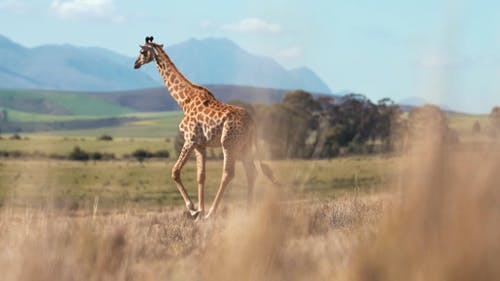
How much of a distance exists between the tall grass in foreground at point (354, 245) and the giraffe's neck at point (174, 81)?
821 cm

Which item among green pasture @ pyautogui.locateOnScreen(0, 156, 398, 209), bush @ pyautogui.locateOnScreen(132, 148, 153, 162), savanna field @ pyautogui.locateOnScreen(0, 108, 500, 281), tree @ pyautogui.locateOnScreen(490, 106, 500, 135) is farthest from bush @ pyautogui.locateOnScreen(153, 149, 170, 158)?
tree @ pyautogui.locateOnScreen(490, 106, 500, 135)

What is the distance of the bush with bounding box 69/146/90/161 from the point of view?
10288 cm

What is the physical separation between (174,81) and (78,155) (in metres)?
89.3

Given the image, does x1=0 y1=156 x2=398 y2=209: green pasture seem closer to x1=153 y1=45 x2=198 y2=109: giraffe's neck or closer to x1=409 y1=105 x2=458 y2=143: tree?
x1=153 y1=45 x2=198 y2=109: giraffe's neck

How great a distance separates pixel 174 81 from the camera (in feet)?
54.8

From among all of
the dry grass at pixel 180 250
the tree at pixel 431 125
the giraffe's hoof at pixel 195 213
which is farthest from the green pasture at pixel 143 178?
the tree at pixel 431 125

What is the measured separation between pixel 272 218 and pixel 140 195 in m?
58.9

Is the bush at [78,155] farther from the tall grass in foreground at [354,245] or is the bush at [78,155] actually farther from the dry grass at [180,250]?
the tall grass in foreground at [354,245]

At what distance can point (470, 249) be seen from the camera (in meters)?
5.95

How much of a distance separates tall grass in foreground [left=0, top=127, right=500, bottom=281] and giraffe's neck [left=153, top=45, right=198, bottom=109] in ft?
26.9

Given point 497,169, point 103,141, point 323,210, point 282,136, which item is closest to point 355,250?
point 497,169

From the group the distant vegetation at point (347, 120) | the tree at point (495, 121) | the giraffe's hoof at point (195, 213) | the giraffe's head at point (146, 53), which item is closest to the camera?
the tree at point (495, 121)

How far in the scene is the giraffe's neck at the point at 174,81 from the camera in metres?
16.6

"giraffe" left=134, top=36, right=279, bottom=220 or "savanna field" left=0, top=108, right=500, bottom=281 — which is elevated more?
"giraffe" left=134, top=36, right=279, bottom=220
